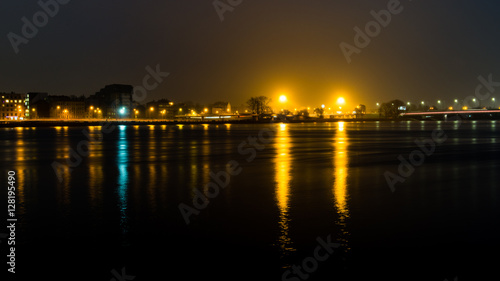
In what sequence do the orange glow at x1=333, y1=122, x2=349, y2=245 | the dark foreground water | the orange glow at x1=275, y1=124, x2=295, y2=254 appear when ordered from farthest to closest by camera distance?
1. the orange glow at x1=333, y1=122, x2=349, y2=245
2. the orange glow at x1=275, y1=124, x2=295, y2=254
3. the dark foreground water

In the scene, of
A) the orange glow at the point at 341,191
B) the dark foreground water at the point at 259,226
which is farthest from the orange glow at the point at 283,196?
the orange glow at the point at 341,191

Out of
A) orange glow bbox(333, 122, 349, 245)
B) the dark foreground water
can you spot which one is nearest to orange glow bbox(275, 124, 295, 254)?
the dark foreground water

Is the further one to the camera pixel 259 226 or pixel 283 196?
pixel 283 196

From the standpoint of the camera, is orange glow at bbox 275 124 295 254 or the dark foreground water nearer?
the dark foreground water

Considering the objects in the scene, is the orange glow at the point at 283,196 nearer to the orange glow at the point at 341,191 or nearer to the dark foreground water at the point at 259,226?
the dark foreground water at the point at 259,226

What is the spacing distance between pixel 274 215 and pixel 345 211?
196cm

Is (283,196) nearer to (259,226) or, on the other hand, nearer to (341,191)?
(341,191)

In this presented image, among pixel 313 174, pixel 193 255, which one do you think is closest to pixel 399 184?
pixel 313 174

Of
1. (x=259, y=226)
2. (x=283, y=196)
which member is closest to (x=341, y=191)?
(x=283, y=196)

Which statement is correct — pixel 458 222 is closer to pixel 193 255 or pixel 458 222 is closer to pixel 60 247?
pixel 193 255

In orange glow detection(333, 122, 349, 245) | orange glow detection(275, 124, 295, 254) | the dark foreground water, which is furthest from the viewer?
orange glow detection(333, 122, 349, 245)

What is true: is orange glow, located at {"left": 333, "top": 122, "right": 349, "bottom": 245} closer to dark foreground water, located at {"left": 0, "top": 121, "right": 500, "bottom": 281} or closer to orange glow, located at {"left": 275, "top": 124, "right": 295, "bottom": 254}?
dark foreground water, located at {"left": 0, "top": 121, "right": 500, "bottom": 281}

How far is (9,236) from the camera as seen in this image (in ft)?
34.3

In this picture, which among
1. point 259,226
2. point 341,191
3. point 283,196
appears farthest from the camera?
point 341,191
